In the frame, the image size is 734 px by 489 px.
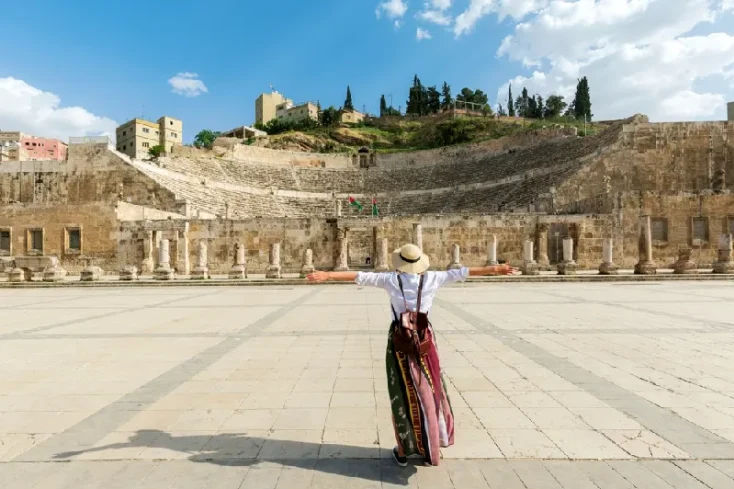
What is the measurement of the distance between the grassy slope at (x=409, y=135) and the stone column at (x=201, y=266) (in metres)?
45.5

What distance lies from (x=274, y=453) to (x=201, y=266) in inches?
804

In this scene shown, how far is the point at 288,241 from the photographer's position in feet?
83.6

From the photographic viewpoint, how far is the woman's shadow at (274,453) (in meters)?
3.06

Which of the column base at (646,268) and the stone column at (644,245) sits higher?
the stone column at (644,245)

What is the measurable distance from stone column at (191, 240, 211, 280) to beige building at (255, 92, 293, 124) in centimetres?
9279

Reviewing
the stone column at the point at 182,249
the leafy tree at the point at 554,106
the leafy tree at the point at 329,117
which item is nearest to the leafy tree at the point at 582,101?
the leafy tree at the point at 554,106

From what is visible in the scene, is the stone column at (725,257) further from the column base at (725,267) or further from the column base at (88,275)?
the column base at (88,275)

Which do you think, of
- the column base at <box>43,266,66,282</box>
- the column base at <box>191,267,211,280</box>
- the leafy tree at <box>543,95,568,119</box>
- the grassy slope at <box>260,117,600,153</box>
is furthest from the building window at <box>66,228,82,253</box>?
the leafy tree at <box>543,95,568,119</box>

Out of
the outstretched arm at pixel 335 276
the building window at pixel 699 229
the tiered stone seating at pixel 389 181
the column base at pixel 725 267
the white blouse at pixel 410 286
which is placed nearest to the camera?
the white blouse at pixel 410 286

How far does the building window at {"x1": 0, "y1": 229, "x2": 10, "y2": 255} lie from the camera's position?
24.4 metres

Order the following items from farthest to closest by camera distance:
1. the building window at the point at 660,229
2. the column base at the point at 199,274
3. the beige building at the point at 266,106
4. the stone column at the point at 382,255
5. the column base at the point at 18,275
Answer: the beige building at the point at 266,106 → the building window at the point at 660,229 → the stone column at the point at 382,255 → the column base at the point at 199,274 → the column base at the point at 18,275

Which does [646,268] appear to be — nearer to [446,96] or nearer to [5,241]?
[5,241]

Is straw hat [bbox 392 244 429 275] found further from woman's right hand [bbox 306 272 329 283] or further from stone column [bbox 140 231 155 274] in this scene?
stone column [bbox 140 231 155 274]

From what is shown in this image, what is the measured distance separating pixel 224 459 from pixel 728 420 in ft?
13.9
